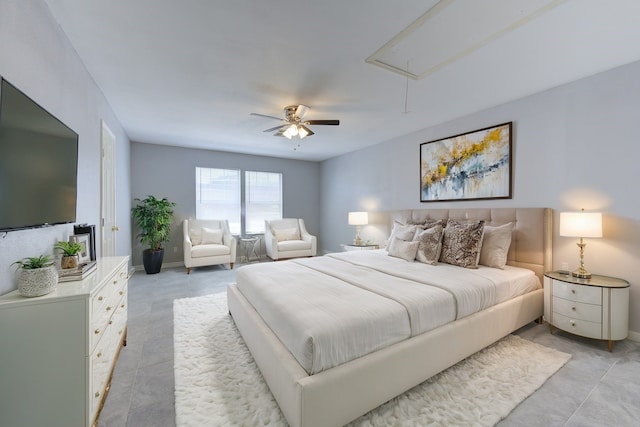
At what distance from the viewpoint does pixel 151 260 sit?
474cm

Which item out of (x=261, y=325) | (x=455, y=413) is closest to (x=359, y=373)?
(x=455, y=413)

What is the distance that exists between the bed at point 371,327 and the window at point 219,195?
356cm

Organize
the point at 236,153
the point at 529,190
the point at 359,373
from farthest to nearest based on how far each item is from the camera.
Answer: the point at 236,153 < the point at 529,190 < the point at 359,373

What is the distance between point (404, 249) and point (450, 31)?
2241mm

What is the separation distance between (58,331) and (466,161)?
4.31m

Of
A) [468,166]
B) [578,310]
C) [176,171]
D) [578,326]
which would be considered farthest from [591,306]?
[176,171]

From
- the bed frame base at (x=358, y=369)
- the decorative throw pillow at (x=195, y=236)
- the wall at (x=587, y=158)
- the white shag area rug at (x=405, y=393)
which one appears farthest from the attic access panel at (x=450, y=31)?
the decorative throw pillow at (x=195, y=236)

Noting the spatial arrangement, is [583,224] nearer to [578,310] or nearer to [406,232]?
[578,310]

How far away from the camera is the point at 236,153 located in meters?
6.08

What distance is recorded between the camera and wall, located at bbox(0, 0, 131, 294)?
133cm

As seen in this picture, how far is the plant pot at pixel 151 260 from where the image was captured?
475 cm

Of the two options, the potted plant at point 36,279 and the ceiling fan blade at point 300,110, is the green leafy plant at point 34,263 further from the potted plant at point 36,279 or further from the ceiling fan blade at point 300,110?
the ceiling fan blade at point 300,110

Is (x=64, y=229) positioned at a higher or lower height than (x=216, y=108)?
lower

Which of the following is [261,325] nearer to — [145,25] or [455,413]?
[455,413]
